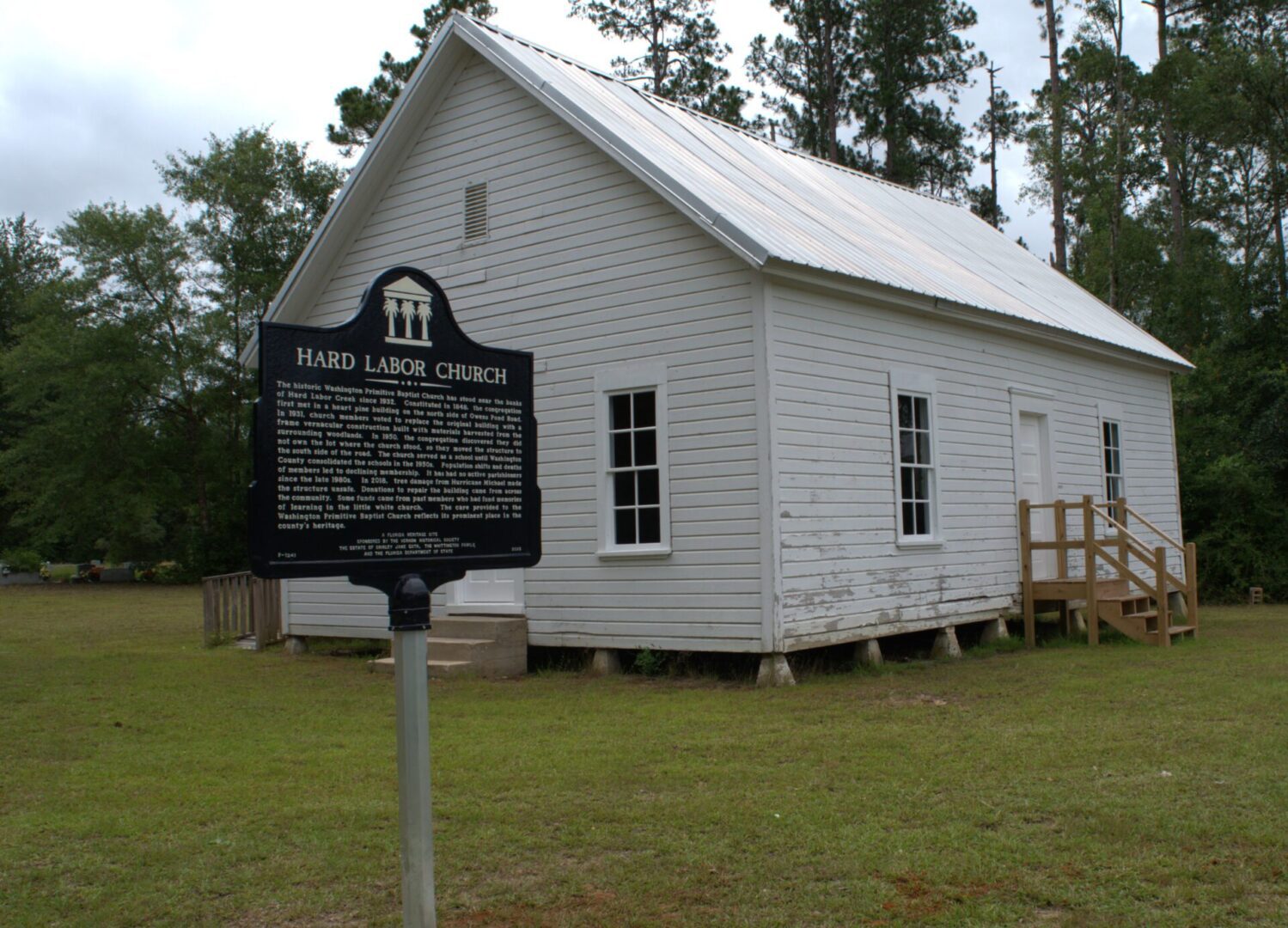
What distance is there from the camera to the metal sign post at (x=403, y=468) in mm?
4609

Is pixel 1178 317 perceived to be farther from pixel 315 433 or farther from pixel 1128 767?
pixel 315 433

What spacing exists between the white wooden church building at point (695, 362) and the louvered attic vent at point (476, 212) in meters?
0.04

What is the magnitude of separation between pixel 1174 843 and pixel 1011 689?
5.34 m

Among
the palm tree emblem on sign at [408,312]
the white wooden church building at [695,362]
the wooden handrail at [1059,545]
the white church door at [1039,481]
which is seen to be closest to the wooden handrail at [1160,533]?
the wooden handrail at [1059,545]

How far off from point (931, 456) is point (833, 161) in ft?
86.6

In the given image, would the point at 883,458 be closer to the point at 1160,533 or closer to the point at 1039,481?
the point at 1160,533

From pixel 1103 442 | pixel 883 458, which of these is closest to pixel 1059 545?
pixel 883 458

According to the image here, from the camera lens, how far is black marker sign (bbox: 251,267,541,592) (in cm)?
462

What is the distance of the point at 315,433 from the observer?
4719 mm

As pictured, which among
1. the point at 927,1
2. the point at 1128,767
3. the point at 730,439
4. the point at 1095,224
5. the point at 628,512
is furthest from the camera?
the point at 927,1

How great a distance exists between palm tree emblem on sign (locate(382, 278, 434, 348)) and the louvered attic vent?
964cm

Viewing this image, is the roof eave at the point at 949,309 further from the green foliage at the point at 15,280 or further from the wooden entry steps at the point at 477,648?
the green foliage at the point at 15,280

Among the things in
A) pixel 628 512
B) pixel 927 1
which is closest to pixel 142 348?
pixel 927 1

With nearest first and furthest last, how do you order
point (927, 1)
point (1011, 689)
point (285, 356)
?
point (285, 356) → point (1011, 689) → point (927, 1)
